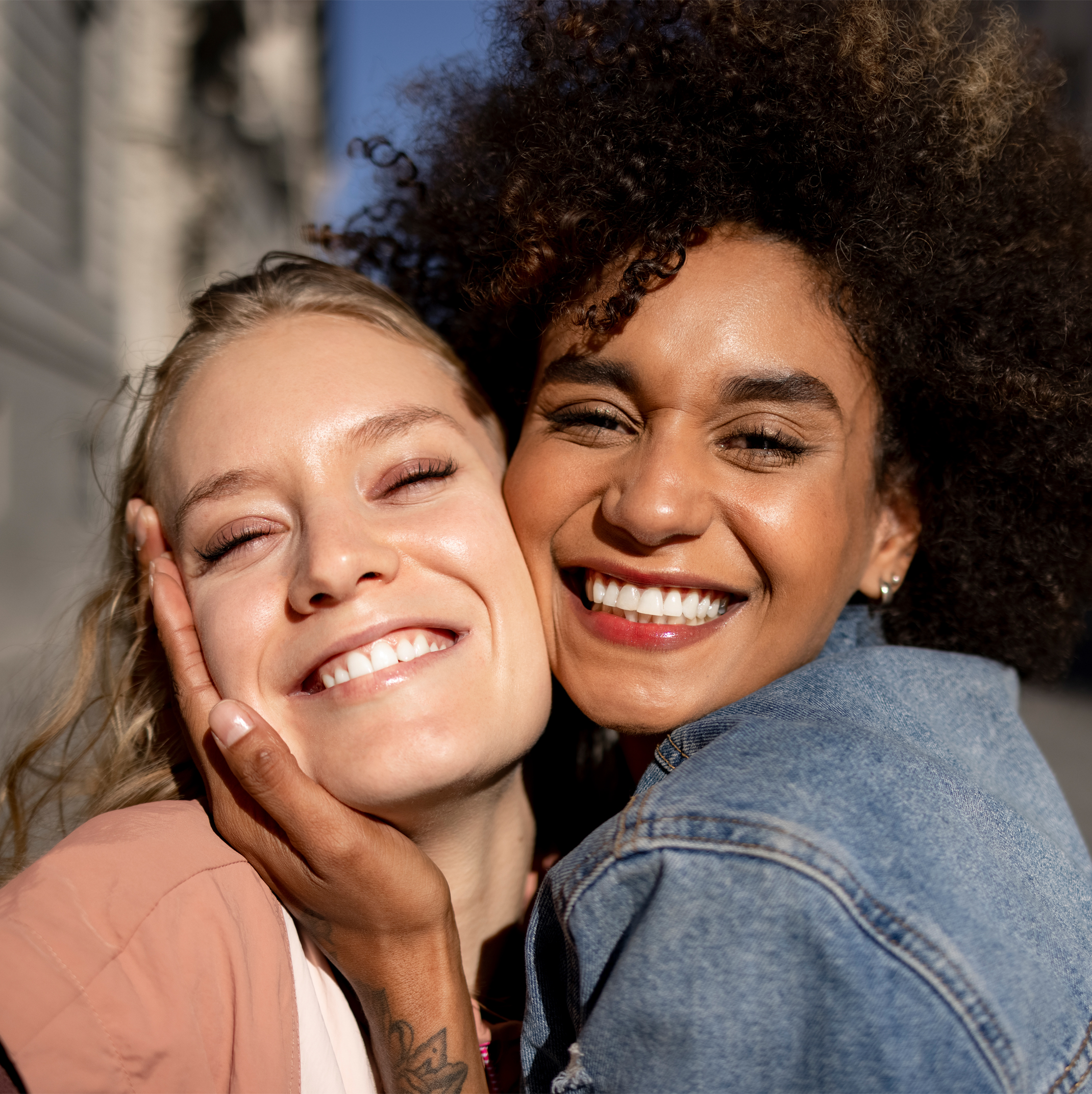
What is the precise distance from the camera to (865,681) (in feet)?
6.43

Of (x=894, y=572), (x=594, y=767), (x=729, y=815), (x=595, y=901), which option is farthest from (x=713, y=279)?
(x=594, y=767)

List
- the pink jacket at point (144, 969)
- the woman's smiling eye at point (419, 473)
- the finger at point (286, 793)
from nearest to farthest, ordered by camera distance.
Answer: the pink jacket at point (144, 969) < the finger at point (286, 793) < the woman's smiling eye at point (419, 473)

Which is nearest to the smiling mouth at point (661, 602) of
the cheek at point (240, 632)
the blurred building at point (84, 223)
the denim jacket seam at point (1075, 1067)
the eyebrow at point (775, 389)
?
the eyebrow at point (775, 389)

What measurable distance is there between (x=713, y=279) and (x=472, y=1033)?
175 cm

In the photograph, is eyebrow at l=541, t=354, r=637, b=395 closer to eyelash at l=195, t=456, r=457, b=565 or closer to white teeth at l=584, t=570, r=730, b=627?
eyelash at l=195, t=456, r=457, b=565

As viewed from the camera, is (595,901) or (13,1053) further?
(595,901)

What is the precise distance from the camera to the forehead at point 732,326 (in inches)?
78.8

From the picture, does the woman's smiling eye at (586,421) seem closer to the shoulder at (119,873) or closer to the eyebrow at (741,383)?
the eyebrow at (741,383)

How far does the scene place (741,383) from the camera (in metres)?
2.00

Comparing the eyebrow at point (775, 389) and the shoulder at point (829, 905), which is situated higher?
the eyebrow at point (775, 389)

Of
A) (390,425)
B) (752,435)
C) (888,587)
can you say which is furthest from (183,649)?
(888,587)

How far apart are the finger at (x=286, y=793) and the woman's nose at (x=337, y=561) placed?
11.2 inches

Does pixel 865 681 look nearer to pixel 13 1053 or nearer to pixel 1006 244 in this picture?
pixel 1006 244

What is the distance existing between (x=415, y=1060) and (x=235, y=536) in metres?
1.19
